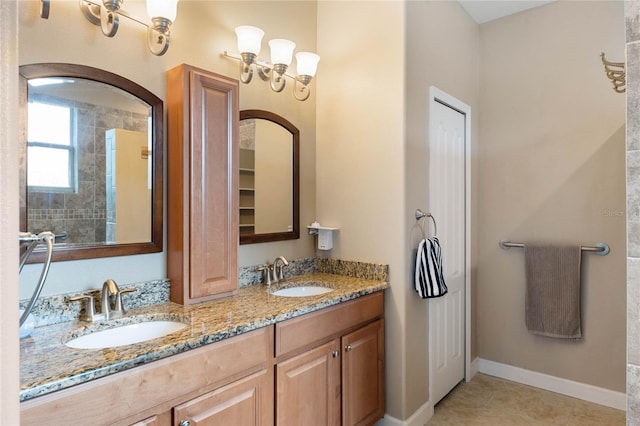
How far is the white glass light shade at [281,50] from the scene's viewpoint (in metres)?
2.13

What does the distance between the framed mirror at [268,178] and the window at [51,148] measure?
859 mm

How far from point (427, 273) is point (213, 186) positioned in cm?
129

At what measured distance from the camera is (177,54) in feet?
6.10

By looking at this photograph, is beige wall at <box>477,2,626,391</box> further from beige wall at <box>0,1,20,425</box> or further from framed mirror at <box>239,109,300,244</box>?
beige wall at <box>0,1,20,425</box>

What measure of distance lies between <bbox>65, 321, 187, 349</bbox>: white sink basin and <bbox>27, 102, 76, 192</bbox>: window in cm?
58

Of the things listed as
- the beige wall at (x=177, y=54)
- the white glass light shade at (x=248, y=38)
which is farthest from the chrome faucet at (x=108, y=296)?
the white glass light shade at (x=248, y=38)

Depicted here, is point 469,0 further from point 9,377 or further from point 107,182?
point 9,377

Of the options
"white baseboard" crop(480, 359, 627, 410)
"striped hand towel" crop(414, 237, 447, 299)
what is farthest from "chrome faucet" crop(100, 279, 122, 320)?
"white baseboard" crop(480, 359, 627, 410)

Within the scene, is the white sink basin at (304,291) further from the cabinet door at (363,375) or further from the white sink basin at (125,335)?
the white sink basin at (125,335)

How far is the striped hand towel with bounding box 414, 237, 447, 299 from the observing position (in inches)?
86.9

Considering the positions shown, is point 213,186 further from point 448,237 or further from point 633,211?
point 448,237

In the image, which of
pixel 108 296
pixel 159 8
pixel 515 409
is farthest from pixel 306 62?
pixel 515 409

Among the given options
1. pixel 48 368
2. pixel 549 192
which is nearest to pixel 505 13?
pixel 549 192

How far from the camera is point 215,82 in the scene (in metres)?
1.81
